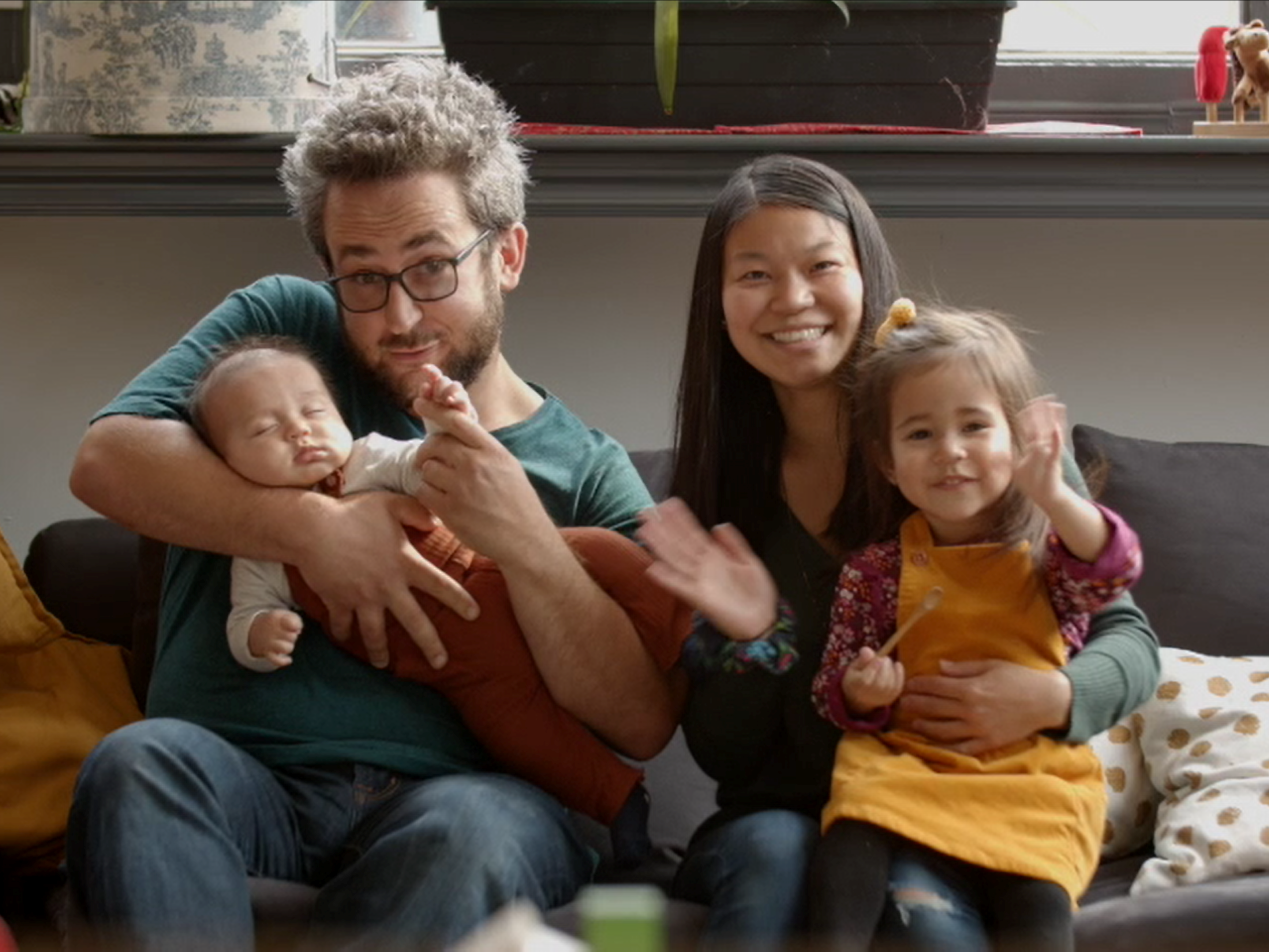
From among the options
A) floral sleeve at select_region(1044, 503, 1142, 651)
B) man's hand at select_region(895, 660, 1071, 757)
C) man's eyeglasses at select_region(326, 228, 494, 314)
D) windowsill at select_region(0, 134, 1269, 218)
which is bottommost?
man's hand at select_region(895, 660, 1071, 757)

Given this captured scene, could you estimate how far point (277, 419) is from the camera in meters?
2.06

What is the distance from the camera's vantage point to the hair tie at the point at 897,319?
6.70 ft

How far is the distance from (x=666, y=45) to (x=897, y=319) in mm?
718

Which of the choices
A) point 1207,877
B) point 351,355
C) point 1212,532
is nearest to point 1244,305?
point 1212,532

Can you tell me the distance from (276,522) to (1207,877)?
1.04m

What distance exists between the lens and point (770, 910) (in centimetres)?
186

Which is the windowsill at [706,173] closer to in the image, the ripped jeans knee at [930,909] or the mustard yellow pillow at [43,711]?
the mustard yellow pillow at [43,711]

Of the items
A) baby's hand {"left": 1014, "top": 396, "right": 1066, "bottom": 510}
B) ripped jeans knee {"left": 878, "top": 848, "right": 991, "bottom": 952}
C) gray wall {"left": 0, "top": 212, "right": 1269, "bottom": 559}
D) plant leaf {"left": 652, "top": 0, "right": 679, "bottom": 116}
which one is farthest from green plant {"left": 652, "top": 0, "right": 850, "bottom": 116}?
ripped jeans knee {"left": 878, "top": 848, "right": 991, "bottom": 952}

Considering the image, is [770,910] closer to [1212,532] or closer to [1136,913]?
[1136,913]

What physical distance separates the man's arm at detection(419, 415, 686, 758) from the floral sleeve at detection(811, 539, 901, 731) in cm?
19

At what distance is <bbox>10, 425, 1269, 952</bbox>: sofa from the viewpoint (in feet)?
6.31

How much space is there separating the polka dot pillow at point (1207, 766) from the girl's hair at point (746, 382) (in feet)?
1.41

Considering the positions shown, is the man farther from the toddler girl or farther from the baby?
the toddler girl

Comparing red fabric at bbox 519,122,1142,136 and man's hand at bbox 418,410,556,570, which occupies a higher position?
red fabric at bbox 519,122,1142,136
